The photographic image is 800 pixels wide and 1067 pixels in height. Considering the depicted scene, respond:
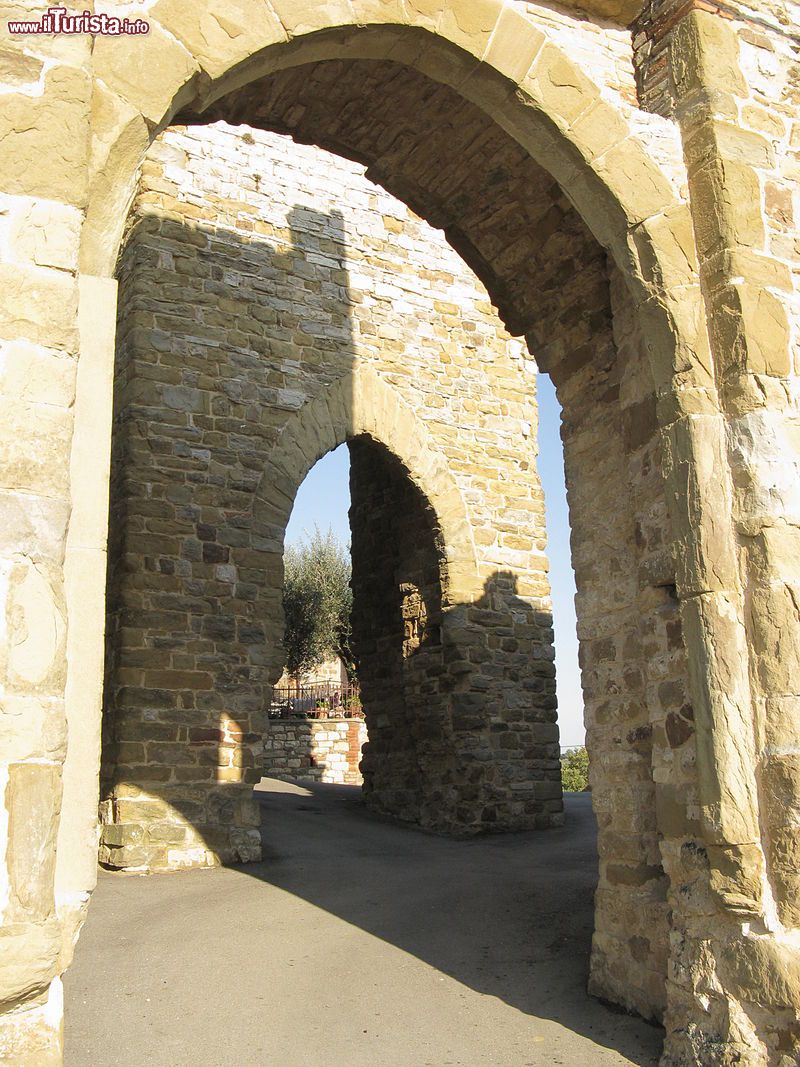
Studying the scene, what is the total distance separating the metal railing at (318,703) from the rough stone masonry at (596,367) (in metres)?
12.0

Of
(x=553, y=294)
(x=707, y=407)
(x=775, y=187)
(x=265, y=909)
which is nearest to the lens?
(x=707, y=407)

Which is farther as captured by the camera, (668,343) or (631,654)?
(631,654)

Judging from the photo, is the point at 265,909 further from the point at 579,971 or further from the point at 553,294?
the point at 553,294

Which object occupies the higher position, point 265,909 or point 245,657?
point 245,657

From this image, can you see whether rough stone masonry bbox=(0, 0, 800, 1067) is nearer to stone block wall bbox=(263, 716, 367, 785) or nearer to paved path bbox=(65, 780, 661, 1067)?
paved path bbox=(65, 780, 661, 1067)

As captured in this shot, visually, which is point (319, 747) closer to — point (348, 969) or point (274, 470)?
point (274, 470)

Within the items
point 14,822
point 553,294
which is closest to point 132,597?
point 553,294

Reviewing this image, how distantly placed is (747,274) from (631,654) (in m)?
1.62

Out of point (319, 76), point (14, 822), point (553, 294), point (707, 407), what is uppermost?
point (319, 76)

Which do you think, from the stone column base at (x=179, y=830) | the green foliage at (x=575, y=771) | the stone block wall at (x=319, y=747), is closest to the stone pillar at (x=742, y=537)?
the stone column base at (x=179, y=830)

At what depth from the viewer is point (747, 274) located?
3.68 meters

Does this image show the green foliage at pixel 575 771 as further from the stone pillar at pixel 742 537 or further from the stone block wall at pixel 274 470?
the stone pillar at pixel 742 537

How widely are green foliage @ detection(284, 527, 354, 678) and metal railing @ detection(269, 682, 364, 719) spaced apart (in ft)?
3.02

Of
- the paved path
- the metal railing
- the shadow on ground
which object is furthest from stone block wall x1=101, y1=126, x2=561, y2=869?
the metal railing
